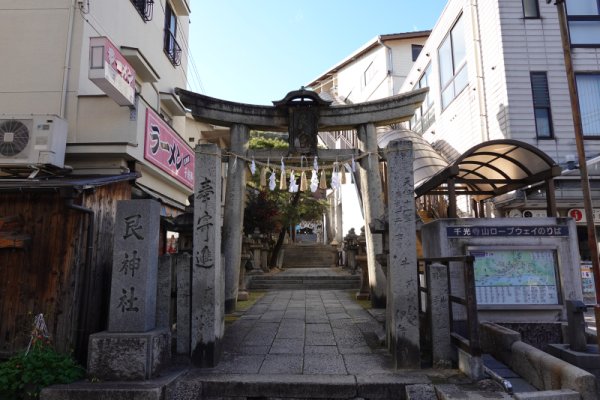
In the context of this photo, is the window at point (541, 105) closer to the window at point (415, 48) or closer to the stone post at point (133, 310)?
the stone post at point (133, 310)

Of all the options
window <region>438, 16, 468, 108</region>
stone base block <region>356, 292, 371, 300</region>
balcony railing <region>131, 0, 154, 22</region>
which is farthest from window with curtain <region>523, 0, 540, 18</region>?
balcony railing <region>131, 0, 154, 22</region>

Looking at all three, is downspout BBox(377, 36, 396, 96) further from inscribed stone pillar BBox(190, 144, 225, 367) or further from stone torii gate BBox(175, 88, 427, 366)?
inscribed stone pillar BBox(190, 144, 225, 367)

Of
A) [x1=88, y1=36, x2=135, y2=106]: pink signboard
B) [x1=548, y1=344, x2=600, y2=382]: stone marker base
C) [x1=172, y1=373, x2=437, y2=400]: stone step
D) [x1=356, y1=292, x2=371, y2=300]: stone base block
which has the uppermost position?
[x1=88, y1=36, x2=135, y2=106]: pink signboard

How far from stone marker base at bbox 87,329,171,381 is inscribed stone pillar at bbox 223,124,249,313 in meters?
5.57

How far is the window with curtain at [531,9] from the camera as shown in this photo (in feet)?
→ 47.1

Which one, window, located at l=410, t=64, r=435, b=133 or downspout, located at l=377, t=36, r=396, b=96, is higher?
downspout, located at l=377, t=36, r=396, b=96

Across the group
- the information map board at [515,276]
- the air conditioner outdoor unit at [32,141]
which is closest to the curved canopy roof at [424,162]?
the information map board at [515,276]

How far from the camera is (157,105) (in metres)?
13.1

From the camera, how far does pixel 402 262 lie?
6.21m

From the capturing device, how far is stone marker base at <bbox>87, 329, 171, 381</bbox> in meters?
5.33

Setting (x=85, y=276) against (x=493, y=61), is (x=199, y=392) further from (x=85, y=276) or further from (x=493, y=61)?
(x=493, y=61)

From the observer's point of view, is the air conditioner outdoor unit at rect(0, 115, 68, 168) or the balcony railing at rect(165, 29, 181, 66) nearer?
the air conditioner outdoor unit at rect(0, 115, 68, 168)

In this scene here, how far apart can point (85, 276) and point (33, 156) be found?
3.29 m

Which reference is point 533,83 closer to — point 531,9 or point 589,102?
point 589,102
